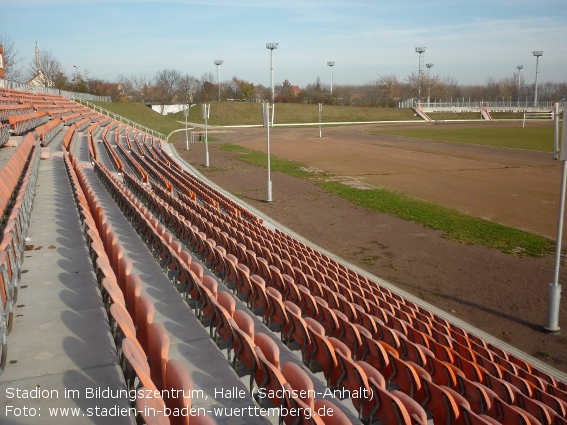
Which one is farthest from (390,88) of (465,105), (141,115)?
(141,115)

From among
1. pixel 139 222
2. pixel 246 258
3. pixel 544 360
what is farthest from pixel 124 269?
pixel 544 360

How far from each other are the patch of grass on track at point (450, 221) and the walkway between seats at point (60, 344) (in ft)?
37.6

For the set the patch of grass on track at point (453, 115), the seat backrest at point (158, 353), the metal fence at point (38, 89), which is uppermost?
the metal fence at point (38, 89)

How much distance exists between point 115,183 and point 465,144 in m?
41.0

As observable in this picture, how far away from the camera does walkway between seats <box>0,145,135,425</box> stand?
3.85 metres

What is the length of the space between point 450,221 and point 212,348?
13.7m

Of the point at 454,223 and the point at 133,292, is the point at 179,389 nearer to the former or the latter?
the point at 133,292

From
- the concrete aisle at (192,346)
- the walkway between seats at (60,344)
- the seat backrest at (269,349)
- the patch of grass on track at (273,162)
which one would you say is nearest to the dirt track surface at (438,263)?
the patch of grass on track at (273,162)

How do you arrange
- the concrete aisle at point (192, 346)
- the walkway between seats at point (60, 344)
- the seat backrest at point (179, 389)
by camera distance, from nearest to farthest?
the seat backrest at point (179, 389) < the walkway between seats at point (60, 344) < the concrete aisle at point (192, 346)

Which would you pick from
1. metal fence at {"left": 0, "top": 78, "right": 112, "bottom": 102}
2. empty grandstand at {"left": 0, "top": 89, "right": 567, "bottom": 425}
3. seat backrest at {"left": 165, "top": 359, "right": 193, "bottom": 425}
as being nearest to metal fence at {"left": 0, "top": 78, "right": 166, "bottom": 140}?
metal fence at {"left": 0, "top": 78, "right": 112, "bottom": 102}

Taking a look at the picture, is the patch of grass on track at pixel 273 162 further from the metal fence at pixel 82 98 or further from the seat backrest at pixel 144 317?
the seat backrest at pixel 144 317

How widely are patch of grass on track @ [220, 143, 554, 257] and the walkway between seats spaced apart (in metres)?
A: 11.5

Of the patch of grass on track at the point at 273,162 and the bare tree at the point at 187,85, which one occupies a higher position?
the bare tree at the point at 187,85

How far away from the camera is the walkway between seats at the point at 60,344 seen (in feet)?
12.6
